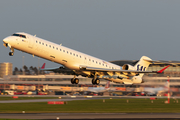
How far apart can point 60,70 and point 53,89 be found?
231ft

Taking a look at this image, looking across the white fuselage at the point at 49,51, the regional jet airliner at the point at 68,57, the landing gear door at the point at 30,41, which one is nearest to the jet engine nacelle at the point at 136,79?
the regional jet airliner at the point at 68,57

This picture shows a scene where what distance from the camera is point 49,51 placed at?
31219 millimetres

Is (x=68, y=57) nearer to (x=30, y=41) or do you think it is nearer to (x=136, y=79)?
(x=30, y=41)

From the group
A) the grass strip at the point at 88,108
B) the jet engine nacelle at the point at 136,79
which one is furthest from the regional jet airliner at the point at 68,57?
the grass strip at the point at 88,108

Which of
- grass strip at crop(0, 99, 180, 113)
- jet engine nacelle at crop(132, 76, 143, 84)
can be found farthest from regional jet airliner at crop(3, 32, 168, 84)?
grass strip at crop(0, 99, 180, 113)

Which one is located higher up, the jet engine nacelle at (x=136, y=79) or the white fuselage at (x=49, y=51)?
the white fuselage at (x=49, y=51)

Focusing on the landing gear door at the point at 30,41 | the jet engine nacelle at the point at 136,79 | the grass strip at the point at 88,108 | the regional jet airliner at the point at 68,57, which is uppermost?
the landing gear door at the point at 30,41

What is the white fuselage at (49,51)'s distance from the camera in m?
29.7

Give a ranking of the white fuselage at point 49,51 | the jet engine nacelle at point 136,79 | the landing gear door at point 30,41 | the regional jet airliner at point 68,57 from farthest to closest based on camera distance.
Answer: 1. the jet engine nacelle at point 136,79
2. the landing gear door at point 30,41
3. the regional jet airliner at point 68,57
4. the white fuselage at point 49,51

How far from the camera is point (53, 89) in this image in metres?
108

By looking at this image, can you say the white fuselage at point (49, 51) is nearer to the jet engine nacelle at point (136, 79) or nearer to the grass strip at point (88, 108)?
the grass strip at point (88, 108)

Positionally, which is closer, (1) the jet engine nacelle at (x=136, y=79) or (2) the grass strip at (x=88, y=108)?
(2) the grass strip at (x=88, y=108)

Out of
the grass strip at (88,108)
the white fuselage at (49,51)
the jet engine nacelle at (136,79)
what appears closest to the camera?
the white fuselage at (49,51)

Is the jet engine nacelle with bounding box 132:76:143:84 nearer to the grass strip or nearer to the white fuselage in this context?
the grass strip
